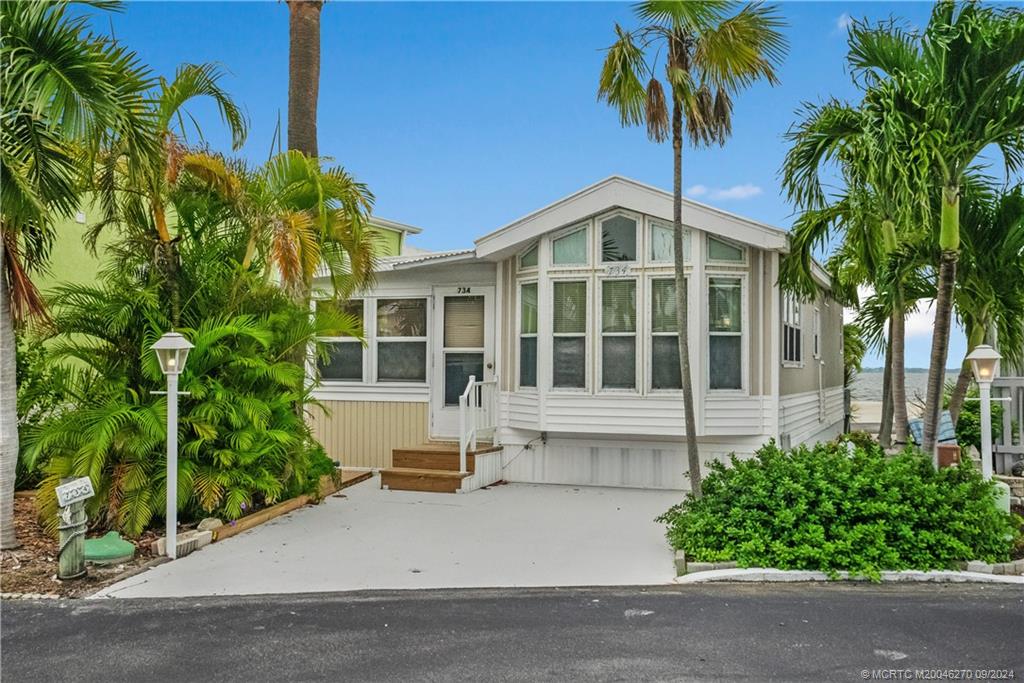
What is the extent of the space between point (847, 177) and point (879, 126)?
859 millimetres

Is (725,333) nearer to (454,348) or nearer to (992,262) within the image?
(992,262)

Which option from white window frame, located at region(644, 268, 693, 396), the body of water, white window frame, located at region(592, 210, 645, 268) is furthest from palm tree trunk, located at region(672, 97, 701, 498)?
the body of water

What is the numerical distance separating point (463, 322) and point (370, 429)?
7.00ft

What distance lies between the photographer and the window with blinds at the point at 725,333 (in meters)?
9.40

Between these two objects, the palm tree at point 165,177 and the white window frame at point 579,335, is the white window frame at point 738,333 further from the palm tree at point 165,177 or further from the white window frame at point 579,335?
the palm tree at point 165,177

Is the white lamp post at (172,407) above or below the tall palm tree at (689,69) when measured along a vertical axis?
below

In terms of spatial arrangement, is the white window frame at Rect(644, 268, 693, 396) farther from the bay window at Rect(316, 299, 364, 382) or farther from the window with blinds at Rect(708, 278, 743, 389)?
the bay window at Rect(316, 299, 364, 382)

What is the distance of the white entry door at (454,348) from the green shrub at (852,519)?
492 centimetres

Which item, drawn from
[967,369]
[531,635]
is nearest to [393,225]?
[967,369]

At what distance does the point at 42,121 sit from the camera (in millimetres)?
5980

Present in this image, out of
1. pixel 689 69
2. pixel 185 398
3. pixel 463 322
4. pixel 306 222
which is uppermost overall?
pixel 689 69

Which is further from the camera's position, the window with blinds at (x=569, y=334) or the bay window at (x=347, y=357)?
the bay window at (x=347, y=357)

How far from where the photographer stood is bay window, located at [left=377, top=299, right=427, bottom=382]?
11.2 metres

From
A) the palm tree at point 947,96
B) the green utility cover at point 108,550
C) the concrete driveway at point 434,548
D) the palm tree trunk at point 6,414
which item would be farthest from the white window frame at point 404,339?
the palm tree at point 947,96
